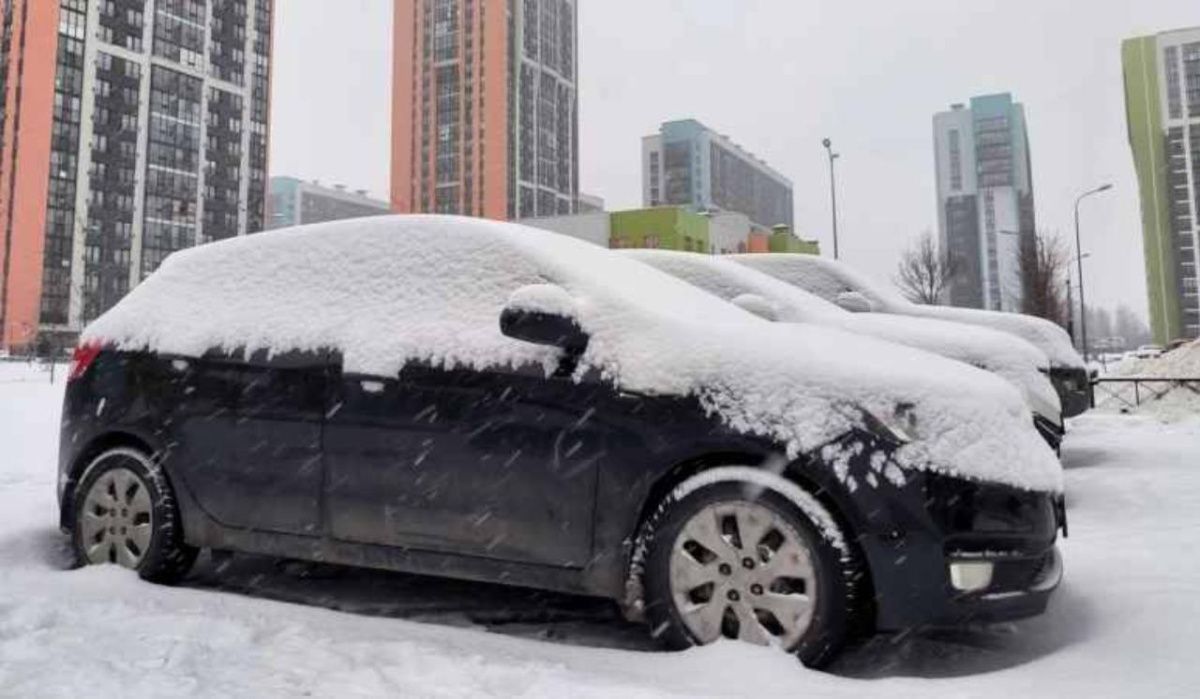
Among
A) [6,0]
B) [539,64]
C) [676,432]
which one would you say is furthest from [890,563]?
[539,64]

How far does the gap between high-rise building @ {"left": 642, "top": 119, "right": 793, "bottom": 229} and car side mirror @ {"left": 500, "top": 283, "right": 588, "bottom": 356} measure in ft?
327

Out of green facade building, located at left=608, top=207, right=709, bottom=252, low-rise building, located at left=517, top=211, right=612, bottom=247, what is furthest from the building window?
low-rise building, located at left=517, top=211, right=612, bottom=247

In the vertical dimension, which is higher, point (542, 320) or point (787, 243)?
point (787, 243)

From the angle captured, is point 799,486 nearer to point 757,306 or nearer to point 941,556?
point 941,556

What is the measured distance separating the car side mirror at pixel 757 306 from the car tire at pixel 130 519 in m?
3.25

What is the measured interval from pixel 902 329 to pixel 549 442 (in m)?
3.75

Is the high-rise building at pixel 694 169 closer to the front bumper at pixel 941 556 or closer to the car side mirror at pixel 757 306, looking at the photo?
the car side mirror at pixel 757 306

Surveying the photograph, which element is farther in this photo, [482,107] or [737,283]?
[482,107]

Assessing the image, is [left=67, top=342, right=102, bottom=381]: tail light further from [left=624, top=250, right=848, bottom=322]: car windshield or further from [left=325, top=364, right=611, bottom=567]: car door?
[left=624, top=250, right=848, bottom=322]: car windshield

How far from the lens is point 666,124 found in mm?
109812

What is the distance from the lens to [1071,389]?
7.83 meters

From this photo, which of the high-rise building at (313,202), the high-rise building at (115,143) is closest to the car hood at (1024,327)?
the high-rise building at (115,143)

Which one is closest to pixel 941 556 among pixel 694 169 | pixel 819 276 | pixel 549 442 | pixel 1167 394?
pixel 549 442

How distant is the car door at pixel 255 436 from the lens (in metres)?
3.48
